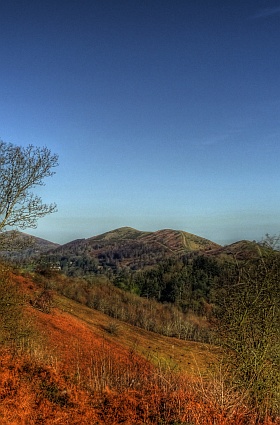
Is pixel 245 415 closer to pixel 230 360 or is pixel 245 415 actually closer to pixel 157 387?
pixel 230 360

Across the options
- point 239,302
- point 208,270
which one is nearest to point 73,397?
point 239,302

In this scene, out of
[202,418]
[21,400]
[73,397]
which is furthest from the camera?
[73,397]

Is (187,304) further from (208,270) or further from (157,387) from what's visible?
(157,387)

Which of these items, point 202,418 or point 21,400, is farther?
point 21,400

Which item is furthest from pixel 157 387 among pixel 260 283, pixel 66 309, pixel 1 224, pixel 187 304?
pixel 187 304

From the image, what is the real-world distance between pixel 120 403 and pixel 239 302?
4.75 m

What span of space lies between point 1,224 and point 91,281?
6093cm

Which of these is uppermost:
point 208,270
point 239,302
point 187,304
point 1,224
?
point 1,224

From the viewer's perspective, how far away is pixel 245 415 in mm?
10195

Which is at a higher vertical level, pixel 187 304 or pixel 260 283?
pixel 260 283

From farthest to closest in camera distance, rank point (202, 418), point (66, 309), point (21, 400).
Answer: point (66, 309) → point (21, 400) → point (202, 418)

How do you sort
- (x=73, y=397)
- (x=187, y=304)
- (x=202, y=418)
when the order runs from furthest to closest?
(x=187, y=304)
(x=73, y=397)
(x=202, y=418)

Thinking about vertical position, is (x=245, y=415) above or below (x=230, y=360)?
below

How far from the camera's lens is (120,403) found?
10555 mm
